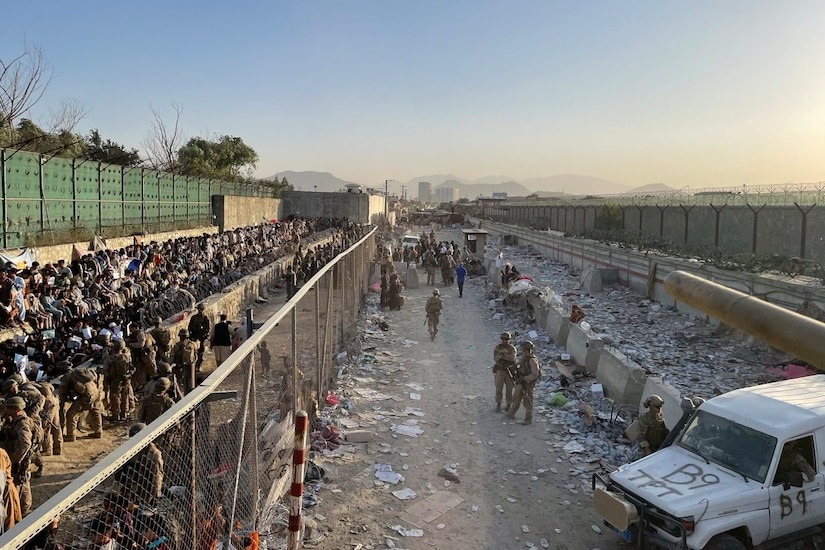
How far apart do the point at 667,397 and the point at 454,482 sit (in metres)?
3.05

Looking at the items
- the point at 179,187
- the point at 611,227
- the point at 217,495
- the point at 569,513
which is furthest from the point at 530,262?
the point at 217,495

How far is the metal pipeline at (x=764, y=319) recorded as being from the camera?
5.07 m

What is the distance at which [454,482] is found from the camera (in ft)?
22.5

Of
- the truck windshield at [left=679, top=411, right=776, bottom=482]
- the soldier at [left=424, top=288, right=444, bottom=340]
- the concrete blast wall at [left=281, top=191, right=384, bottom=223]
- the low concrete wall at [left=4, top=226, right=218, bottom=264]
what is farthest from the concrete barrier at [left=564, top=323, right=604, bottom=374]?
the concrete blast wall at [left=281, top=191, right=384, bottom=223]

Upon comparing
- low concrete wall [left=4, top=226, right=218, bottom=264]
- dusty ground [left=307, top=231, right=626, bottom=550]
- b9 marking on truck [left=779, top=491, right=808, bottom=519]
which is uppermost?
low concrete wall [left=4, top=226, right=218, bottom=264]

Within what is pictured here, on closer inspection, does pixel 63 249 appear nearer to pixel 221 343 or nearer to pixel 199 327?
pixel 199 327

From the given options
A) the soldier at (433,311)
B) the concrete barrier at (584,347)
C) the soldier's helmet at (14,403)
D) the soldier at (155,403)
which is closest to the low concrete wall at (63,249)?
the soldier at (433,311)

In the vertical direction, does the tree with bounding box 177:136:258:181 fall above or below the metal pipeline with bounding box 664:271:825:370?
above

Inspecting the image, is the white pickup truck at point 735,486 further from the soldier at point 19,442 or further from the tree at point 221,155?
the tree at point 221,155

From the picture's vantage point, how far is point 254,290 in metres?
18.0

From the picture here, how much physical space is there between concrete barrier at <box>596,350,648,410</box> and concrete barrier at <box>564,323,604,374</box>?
34 centimetres

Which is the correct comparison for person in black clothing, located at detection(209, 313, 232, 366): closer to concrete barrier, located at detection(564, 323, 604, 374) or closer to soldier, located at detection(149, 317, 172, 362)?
soldier, located at detection(149, 317, 172, 362)

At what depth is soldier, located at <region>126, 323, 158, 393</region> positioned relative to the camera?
29.3 feet

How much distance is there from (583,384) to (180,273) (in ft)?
35.3
